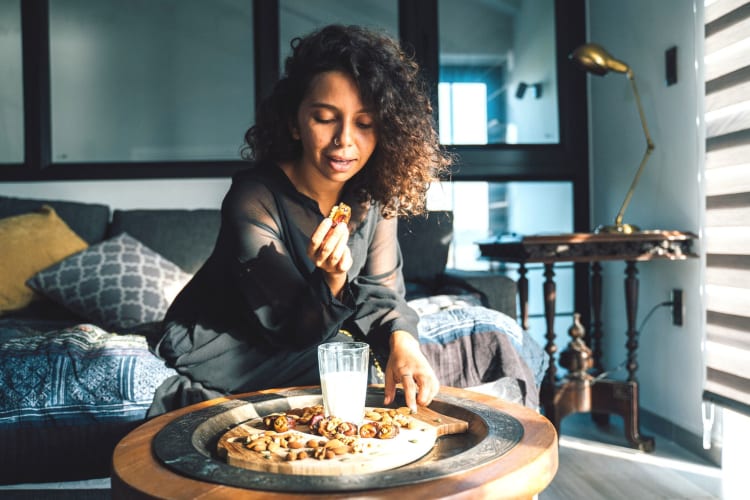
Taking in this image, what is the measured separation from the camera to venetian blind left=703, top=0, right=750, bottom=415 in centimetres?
196

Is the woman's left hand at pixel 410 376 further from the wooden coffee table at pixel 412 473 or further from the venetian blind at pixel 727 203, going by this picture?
the venetian blind at pixel 727 203

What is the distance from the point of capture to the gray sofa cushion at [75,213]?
8.73 feet

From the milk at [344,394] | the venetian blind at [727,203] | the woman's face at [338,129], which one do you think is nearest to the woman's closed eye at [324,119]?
the woman's face at [338,129]

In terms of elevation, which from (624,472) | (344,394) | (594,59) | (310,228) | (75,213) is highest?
(594,59)

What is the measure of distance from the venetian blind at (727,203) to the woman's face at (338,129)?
1270mm

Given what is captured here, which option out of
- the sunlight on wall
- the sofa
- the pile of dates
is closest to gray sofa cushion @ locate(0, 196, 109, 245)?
the sofa

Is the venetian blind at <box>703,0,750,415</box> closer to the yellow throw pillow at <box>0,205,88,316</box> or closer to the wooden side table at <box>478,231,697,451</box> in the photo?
the wooden side table at <box>478,231,697,451</box>

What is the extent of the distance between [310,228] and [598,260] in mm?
1334

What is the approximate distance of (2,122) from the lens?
306cm

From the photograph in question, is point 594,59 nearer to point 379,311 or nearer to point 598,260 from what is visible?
point 598,260

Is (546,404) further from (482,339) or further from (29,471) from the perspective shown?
(29,471)

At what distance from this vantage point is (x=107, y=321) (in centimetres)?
222

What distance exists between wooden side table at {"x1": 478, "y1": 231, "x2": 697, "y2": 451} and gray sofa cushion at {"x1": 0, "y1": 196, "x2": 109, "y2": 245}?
1.60 metres

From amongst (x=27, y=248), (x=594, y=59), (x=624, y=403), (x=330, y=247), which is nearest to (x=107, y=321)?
(x=27, y=248)
